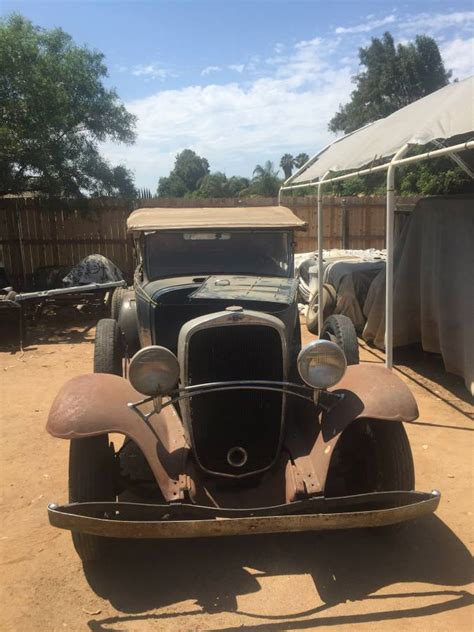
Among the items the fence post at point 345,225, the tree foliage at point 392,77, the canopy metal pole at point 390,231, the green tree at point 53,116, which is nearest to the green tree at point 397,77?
the tree foliage at point 392,77

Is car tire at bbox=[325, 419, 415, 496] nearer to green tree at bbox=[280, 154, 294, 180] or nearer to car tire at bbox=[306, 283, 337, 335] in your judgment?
car tire at bbox=[306, 283, 337, 335]

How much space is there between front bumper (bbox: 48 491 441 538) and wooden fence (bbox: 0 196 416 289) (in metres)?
9.53

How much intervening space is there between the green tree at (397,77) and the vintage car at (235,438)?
93.5ft

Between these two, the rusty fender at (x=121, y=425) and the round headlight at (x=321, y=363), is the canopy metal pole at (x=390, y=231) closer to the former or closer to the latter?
the round headlight at (x=321, y=363)

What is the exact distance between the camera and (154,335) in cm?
392

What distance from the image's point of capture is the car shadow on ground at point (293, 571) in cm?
270

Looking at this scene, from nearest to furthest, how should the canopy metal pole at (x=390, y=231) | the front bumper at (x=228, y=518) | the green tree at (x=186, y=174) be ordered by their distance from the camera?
the front bumper at (x=228, y=518) < the canopy metal pole at (x=390, y=231) < the green tree at (x=186, y=174)

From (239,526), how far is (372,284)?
615cm

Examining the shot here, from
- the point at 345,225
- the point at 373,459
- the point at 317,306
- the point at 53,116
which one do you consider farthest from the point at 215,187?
the point at 373,459

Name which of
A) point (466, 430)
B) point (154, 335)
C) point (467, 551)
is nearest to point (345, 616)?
point (467, 551)

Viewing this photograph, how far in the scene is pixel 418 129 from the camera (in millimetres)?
5430

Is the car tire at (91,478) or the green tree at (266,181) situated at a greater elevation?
the green tree at (266,181)

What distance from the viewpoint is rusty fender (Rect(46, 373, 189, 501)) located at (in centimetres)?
285

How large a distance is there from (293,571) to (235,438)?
2.67 feet
